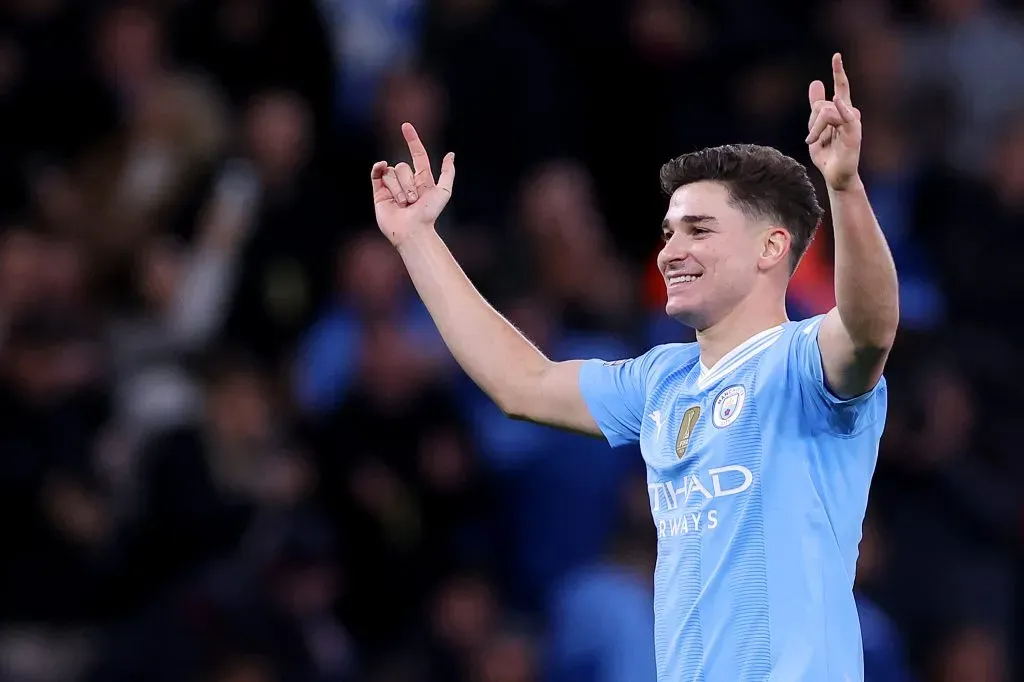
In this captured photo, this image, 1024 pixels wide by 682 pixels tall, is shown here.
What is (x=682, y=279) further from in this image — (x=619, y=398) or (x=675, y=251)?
(x=619, y=398)

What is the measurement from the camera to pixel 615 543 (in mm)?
8148

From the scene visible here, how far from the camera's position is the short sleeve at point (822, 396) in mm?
4152

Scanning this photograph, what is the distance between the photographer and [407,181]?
5.06 m

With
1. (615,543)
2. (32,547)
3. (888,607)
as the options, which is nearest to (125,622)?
(32,547)

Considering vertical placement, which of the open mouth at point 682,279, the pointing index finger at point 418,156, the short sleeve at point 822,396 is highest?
the pointing index finger at point 418,156

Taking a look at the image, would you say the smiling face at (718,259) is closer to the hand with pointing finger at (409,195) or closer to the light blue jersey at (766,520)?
the light blue jersey at (766,520)

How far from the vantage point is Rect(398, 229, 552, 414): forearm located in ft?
16.2

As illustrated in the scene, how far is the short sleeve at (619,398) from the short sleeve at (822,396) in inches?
24.3

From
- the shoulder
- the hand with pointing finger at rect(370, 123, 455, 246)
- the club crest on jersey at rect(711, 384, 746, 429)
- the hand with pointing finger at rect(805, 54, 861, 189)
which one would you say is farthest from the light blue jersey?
the hand with pointing finger at rect(370, 123, 455, 246)

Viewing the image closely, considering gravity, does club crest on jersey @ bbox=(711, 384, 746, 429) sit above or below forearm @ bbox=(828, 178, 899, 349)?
below

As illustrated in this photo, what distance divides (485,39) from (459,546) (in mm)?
3159

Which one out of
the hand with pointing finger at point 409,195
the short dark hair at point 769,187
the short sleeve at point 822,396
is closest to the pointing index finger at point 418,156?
the hand with pointing finger at point 409,195

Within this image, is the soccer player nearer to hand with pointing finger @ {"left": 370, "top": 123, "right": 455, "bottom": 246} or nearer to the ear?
the ear

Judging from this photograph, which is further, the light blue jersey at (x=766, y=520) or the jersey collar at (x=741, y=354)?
the jersey collar at (x=741, y=354)
